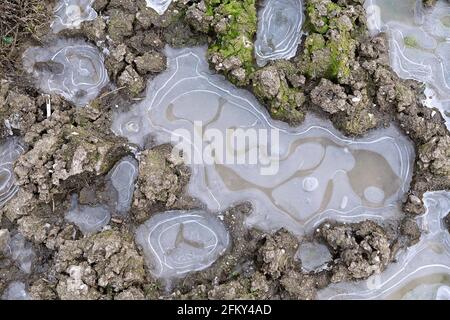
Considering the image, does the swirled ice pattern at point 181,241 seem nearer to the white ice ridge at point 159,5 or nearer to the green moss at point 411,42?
the white ice ridge at point 159,5

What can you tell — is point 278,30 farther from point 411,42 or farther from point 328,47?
point 411,42

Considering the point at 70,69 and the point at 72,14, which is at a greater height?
the point at 72,14

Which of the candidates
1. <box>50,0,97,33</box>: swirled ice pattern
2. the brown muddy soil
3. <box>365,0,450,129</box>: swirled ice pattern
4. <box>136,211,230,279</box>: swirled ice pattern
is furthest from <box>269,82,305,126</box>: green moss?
<box>50,0,97,33</box>: swirled ice pattern

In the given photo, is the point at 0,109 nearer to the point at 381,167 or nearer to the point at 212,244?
the point at 212,244

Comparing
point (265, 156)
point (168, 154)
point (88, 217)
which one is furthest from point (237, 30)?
point (88, 217)

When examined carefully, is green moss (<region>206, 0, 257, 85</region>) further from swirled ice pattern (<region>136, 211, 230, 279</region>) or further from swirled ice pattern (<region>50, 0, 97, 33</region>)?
swirled ice pattern (<region>136, 211, 230, 279</region>)
